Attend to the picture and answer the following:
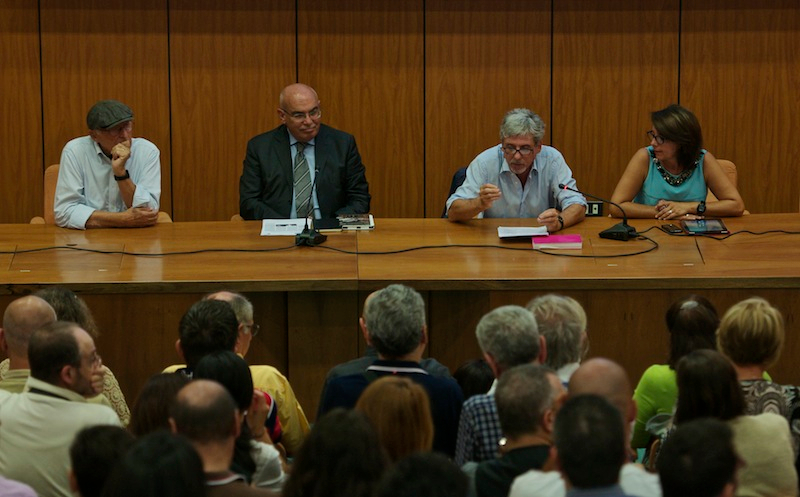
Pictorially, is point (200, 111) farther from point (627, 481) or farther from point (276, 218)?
point (627, 481)

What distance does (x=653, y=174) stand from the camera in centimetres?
601

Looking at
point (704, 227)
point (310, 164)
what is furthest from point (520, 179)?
point (310, 164)

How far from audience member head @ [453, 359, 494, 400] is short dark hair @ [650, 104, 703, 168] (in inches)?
91.1

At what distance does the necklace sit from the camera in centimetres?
597

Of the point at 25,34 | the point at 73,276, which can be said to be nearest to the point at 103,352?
the point at 73,276

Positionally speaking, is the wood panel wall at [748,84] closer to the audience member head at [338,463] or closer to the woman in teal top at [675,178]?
the woman in teal top at [675,178]

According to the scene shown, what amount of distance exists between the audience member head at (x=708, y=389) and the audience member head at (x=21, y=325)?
76.8 inches

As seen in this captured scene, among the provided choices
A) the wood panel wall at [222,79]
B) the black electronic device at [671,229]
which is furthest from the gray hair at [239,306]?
the wood panel wall at [222,79]

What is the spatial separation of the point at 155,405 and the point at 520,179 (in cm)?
333

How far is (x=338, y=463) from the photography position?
2.47m

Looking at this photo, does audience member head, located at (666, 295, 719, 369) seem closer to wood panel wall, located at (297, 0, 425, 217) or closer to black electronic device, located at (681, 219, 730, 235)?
black electronic device, located at (681, 219, 730, 235)

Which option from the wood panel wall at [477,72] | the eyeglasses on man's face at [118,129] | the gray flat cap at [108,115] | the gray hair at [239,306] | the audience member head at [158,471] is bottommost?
the audience member head at [158,471]

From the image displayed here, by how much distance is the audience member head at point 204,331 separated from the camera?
3760 mm

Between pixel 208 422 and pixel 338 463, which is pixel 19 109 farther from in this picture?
pixel 338 463
